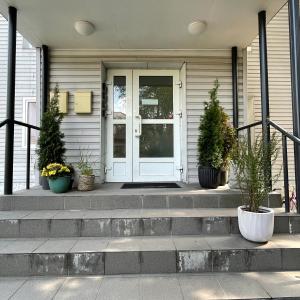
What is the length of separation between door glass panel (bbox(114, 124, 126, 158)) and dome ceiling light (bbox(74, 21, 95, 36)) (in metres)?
1.44

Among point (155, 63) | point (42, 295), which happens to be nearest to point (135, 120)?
point (155, 63)

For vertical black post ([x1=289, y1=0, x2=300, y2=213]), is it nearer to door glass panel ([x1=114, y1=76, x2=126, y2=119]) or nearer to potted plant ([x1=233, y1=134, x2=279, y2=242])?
potted plant ([x1=233, y1=134, x2=279, y2=242])

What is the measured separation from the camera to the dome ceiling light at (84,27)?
3.50 metres

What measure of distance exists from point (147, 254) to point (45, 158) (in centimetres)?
196

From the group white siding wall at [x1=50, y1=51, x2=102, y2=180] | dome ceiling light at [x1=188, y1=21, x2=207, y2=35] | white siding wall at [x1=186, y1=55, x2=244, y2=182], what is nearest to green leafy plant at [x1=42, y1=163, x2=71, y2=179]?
white siding wall at [x1=50, y1=51, x2=102, y2=180]

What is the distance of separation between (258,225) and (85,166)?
2.29m

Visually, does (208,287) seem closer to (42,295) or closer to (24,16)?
(42,295)

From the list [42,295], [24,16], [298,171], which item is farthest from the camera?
[24,16]

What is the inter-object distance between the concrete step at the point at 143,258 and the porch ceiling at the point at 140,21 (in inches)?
101

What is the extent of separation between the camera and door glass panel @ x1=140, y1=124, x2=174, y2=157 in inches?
175

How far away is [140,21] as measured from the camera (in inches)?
138

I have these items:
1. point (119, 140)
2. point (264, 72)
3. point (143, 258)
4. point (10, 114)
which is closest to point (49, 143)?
point (10, 114)

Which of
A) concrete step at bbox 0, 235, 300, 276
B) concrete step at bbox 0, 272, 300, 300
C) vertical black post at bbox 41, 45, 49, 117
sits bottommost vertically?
concrete step at bbox 0, 272, 300, 300

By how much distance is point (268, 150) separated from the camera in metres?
2.61
